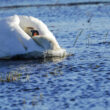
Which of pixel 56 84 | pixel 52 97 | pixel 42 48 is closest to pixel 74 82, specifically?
pixel 56 84

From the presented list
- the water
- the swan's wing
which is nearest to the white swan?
the swan's wing

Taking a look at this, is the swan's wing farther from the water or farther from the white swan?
the water

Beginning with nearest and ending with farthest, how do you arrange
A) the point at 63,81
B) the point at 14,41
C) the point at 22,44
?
the point at 63,81, the point at 22,44, the point at 14,41

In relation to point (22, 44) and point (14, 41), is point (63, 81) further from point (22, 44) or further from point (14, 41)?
point (14, 41)

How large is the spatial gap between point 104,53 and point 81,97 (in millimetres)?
5799

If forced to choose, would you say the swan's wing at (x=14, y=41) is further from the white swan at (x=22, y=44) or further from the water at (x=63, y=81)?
the water at (x=63, y=81)

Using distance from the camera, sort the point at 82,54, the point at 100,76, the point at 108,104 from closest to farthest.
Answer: the point at 108,104 → the point at 100,76 → the point at 82,54

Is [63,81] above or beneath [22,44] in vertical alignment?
beneath

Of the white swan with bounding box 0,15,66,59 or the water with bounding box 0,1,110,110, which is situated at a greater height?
the white swan with bounding box 0,15,66,59

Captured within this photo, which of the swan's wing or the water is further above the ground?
the swan's wing

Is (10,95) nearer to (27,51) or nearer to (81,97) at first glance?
(81,97)

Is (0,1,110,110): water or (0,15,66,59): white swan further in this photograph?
(0,15,66,59): white swan

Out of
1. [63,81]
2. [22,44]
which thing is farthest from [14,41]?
[63,81]

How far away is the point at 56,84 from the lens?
10.9 metres
